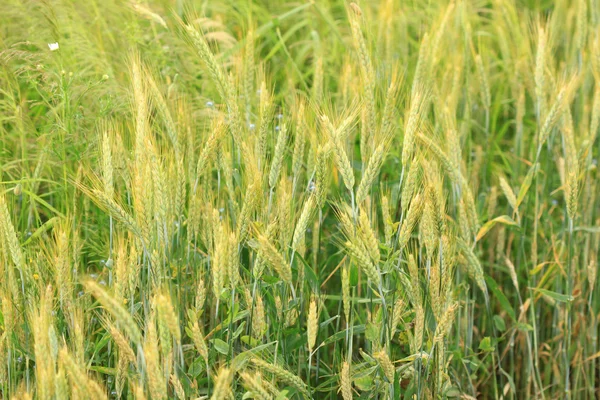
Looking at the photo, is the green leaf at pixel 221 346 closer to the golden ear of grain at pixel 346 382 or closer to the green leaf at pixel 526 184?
the golden ear of grain at pixel 346 382

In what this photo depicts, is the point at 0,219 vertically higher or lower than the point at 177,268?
higher

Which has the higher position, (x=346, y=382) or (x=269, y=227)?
(x=269, y=227)

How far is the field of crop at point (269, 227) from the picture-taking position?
1.53 m

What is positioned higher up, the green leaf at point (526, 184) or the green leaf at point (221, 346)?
the green leaf at point (526, 184)

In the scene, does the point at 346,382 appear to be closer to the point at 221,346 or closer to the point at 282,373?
the point at 282,373

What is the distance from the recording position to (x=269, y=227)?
155 cm

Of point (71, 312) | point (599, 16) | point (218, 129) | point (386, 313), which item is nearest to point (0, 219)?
point (71, 312)

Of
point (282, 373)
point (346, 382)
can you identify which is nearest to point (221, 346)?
point (282, 373)

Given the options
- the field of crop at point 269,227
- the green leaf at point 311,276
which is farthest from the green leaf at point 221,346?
the green leaf at point 311,276

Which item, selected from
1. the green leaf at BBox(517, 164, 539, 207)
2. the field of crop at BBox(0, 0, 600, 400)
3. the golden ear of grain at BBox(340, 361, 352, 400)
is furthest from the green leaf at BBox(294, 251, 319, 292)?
the green leaf at BBox(517, 164, 539, 207)

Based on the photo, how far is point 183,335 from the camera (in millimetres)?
1751

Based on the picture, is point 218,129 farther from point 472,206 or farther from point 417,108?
point 472,206

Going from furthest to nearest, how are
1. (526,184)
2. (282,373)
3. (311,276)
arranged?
1. (526,184)
2. (311,276)
3. (282,373)

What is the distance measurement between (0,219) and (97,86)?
0.62m
